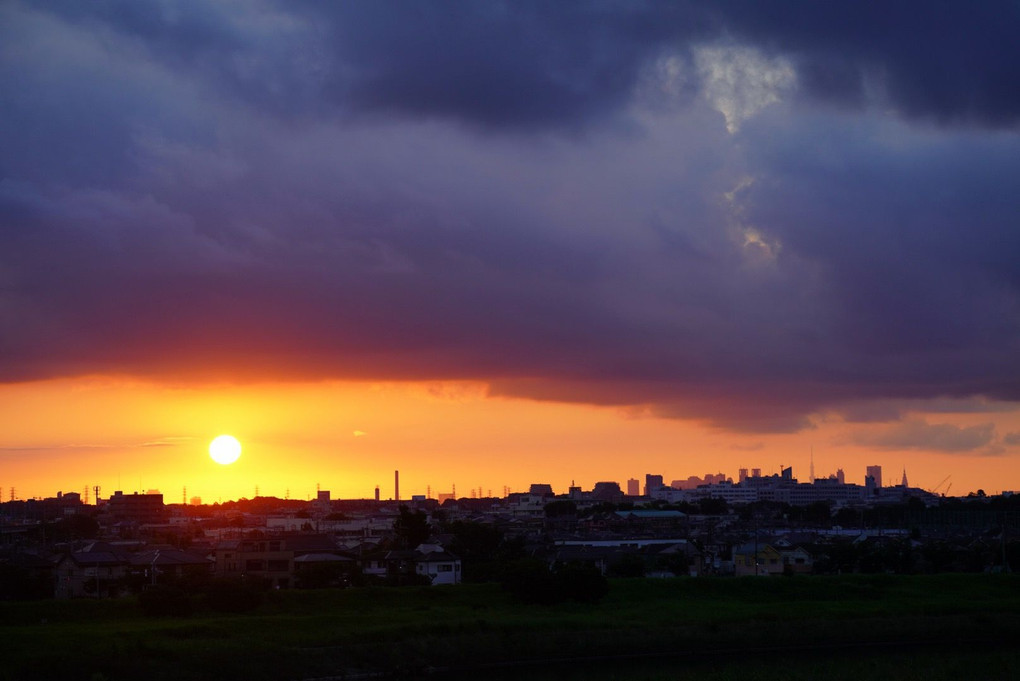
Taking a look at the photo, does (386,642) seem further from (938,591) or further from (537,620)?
(938,591)

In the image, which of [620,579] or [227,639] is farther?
[620,579]

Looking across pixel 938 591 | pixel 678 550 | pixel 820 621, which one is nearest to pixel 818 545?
pixel 678 550

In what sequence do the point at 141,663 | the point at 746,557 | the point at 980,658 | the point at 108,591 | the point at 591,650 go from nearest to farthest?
1. the point at 141,663
2. the point at 980,658
3. the point at 591,650
4. the point at 108,591
5. the point at 746,557

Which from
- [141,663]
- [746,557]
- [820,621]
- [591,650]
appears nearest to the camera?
[141,663]

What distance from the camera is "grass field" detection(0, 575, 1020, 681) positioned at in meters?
41.2

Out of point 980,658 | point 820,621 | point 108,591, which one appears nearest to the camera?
point 980,658

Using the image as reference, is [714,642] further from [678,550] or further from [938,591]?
[678,550]

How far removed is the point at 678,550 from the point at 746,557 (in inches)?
239

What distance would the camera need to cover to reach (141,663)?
40.5 metres

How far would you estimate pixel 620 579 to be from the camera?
6475 centimetres

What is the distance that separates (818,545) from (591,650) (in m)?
50.4

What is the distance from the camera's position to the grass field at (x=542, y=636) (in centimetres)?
4119

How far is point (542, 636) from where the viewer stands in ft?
162

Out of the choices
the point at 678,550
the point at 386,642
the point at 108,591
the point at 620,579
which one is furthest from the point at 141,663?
the point at 678,550
